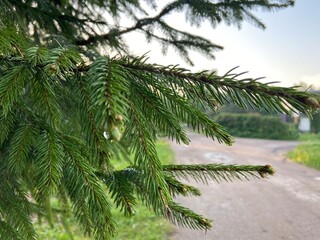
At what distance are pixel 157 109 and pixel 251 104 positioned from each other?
0.23m

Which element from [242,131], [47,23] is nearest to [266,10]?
[47,23]

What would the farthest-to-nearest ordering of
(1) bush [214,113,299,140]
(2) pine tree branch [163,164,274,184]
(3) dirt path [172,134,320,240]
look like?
(1) bush [214,113,299,140] < (3) dirt path [172,134,320,240] < (2) pine tree branch [163,164,274,184]

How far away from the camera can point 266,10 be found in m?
2.75

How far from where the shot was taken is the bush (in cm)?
2200

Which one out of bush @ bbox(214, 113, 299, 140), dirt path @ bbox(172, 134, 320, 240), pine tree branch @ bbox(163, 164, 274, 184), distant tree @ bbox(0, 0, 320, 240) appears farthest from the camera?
bush @ bbox(214, 113, 299, 140)

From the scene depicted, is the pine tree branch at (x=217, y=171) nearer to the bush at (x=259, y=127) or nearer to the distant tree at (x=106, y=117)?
the distant tree at (x=106, y=117)

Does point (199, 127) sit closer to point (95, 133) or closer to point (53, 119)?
point (95, 133)

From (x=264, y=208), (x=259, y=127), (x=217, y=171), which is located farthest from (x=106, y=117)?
(x=259, y=127)

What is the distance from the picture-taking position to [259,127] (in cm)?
2264

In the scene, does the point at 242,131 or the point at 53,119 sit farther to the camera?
the point at 242,131

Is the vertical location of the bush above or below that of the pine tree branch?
above

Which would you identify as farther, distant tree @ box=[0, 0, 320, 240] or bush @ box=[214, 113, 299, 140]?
bush @ box=[214, 113, 299, 140]

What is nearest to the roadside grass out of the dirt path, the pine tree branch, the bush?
the dirt path

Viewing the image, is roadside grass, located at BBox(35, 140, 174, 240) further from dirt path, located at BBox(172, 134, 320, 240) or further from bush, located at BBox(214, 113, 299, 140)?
bush, located at BBox(214, 113, 299, 140)
